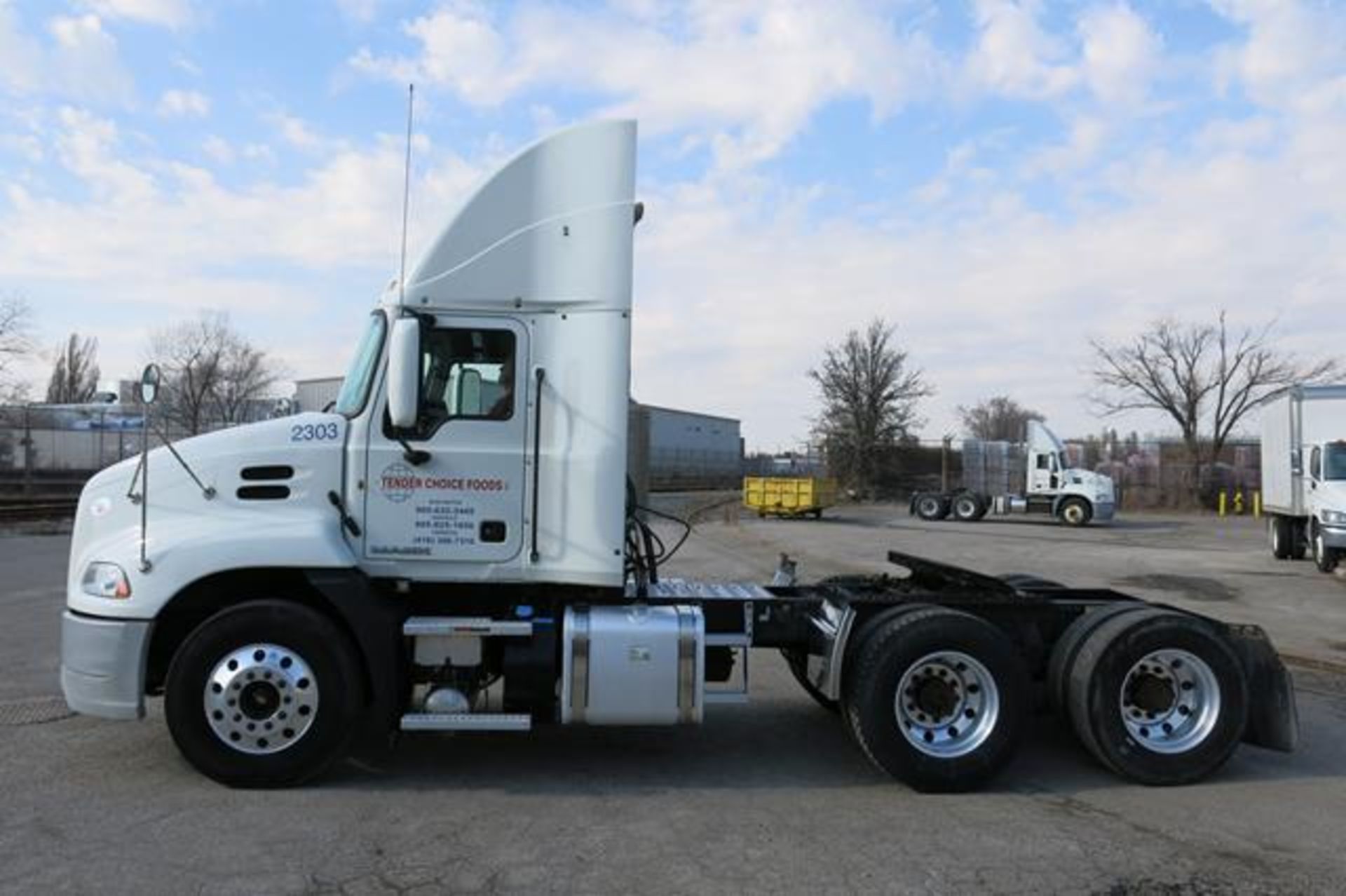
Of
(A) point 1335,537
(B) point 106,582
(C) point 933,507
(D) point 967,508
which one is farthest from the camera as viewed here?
(C) point 933,507

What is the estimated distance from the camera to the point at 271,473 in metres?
6.07

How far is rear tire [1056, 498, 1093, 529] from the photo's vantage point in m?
37.0

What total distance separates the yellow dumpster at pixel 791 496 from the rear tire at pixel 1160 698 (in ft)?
105

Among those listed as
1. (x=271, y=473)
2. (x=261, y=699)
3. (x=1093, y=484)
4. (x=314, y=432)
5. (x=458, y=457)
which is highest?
(x=1093, y=484)

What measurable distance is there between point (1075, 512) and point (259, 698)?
35.7 m

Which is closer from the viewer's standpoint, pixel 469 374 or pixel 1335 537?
pixel 469 374

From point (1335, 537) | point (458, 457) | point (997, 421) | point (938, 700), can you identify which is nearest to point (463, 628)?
point (458, 457)

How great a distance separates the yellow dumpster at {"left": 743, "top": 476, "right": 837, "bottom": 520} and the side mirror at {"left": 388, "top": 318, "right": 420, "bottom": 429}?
33.0 m

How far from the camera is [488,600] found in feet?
20.8

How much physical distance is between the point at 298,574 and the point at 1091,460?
50.1 metres

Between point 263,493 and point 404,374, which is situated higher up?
point 404,374

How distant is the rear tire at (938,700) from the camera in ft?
19.4

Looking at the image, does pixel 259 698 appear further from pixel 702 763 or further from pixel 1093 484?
pixel 1093 484

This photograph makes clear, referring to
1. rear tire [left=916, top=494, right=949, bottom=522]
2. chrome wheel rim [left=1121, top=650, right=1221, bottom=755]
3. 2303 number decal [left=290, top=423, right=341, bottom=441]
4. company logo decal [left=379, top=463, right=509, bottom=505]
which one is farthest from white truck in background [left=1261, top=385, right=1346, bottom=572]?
2303 number decal [left=290, top=423, right=341, bottom=441]
